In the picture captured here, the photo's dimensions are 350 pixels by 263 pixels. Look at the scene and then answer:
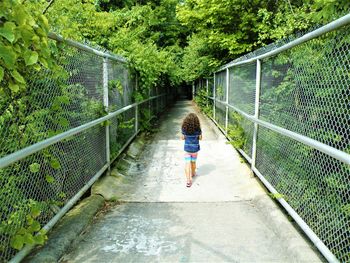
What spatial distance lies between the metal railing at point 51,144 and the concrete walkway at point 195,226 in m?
0.56

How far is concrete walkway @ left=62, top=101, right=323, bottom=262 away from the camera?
10.3 ft

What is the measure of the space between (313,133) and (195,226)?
1646 mm

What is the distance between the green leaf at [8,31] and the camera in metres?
1.85

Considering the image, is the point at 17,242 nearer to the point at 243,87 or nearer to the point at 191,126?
the point at 191,126

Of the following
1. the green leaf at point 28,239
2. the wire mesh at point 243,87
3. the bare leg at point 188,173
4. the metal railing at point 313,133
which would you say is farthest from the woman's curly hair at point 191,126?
the green leaf at point 28,239

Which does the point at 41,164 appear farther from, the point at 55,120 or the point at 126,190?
the point at 126,190

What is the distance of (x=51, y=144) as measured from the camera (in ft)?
9.89

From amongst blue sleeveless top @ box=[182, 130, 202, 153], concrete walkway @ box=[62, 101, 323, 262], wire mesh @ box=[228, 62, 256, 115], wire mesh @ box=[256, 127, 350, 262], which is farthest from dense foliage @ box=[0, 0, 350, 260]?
blue sleeveless top @ box=[182, 130, 202, 153]

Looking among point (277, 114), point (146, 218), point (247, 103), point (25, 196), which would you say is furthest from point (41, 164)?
point (247, 103)

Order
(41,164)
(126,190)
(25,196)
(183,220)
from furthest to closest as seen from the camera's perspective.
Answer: (126,190)
(183,220)
(41,164)
(25,196)

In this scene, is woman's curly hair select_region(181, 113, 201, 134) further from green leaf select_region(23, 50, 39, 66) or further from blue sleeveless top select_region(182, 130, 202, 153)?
green leaf select_region(23, 50, 39, 66)

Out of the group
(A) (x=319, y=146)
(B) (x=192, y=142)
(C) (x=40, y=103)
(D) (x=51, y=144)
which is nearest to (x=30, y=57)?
(C) (x=40, y=103)

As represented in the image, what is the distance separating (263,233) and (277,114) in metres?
1.56

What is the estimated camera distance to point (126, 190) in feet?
17.2
